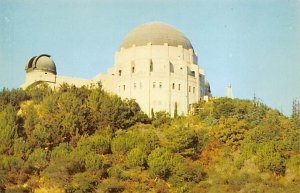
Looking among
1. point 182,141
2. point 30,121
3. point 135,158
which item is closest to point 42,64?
point 30,121

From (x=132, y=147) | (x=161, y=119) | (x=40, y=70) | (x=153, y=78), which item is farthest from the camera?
(x=40, y=70)

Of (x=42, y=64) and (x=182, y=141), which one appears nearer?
(x=182, y=141)

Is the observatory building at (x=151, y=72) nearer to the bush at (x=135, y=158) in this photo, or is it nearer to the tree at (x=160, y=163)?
the bush at (x=135, y=158)

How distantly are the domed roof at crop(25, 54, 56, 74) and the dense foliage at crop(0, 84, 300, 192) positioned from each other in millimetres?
12267

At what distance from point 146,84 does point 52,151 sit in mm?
19075

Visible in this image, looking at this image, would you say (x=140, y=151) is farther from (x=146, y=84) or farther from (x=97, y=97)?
(x=146, y=84)

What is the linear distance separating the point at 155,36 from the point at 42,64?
44.6ft

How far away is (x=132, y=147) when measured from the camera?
1574 inches

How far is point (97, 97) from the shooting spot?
1849 inches

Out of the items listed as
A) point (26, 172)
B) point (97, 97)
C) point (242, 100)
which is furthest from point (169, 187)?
point (242, 100)

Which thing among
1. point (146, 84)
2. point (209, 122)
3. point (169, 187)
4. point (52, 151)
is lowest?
point (169, 187)

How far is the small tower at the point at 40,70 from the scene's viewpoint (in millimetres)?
60125

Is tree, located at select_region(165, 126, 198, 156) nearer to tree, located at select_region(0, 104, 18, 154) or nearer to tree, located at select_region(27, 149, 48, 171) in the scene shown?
tree, located at select_region(27, 149, 48, 171)

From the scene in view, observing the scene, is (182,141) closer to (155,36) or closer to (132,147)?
(132,147)
